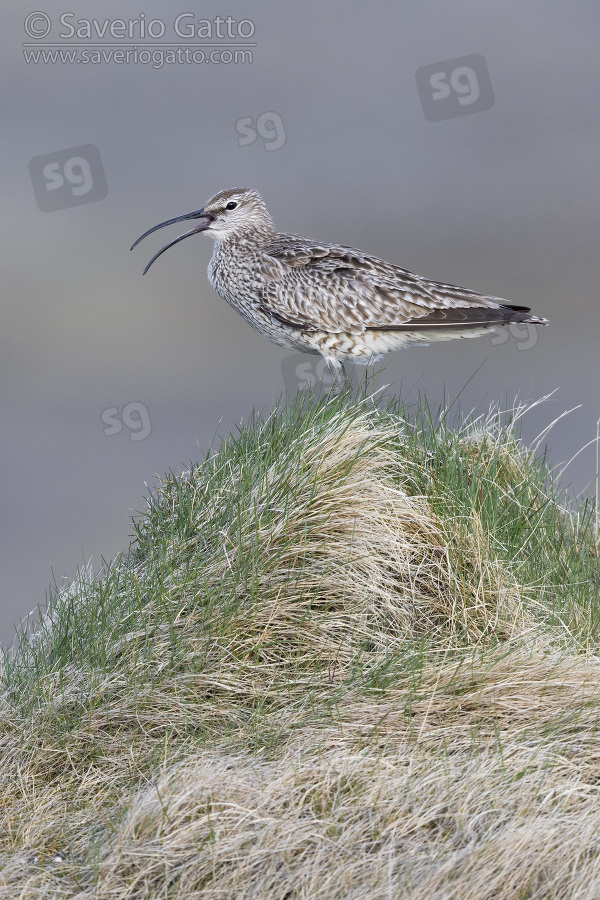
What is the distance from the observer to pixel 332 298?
9352 mm

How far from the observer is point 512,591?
6379 mm

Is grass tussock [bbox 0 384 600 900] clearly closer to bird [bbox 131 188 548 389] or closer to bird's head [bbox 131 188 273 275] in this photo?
bird [bbox 131 188 548 389]

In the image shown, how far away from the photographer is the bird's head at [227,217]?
1001 centimetres

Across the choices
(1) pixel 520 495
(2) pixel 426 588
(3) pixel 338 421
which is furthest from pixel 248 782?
(1) pixel 520 495

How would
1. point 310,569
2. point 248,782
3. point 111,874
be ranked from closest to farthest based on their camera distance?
point 111,874 → point 248,782 → point 310,569

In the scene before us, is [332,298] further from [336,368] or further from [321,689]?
[321,689]

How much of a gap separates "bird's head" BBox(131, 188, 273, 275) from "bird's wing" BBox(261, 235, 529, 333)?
0.49 meters

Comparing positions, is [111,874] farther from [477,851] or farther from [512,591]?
[512,591]

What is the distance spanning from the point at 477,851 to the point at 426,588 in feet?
8.16

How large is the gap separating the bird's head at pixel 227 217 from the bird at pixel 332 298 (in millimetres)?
11

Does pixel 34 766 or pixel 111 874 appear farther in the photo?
pixel 34 766

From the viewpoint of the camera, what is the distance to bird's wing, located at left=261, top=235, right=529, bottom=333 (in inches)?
360

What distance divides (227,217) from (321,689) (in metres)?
6.12

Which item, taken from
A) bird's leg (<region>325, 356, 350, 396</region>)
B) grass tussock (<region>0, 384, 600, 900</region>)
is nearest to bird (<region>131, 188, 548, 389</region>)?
bird's leg (<region>325, 356, 350, 396</region>)
